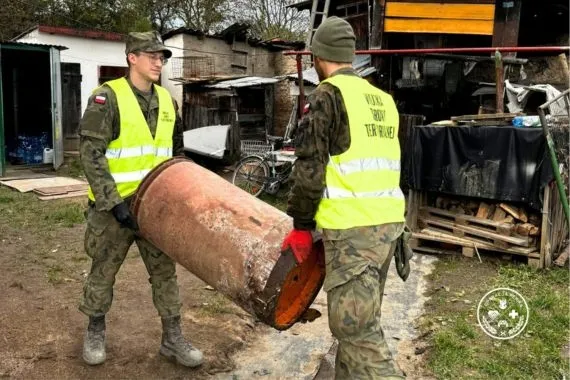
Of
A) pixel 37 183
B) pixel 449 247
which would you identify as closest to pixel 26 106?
pixel 37 183

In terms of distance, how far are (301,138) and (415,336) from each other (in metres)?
2.21

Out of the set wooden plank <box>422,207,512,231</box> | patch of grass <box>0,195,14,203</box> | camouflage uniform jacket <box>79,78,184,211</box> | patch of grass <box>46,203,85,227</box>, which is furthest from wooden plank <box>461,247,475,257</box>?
patch of grass <box>0,195,14,203</box>

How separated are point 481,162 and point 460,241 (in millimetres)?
855

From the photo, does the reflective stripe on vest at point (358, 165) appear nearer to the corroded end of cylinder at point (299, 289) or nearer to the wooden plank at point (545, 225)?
the corroded end of cylinder at point (299, 289)

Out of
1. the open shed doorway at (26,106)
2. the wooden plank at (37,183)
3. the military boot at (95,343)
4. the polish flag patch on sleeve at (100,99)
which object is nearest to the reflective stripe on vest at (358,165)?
the polish flag patch on sleeve at (100,99)

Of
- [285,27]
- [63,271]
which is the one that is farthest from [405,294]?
[285,27]

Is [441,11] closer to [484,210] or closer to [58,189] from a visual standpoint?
[484,210]

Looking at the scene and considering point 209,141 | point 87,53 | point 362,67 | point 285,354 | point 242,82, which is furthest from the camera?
point 87,53

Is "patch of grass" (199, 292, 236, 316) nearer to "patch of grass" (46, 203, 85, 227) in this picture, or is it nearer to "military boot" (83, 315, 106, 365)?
"military boot" (83, 315, 106, 365)

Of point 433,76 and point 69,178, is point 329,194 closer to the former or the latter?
point 433,76

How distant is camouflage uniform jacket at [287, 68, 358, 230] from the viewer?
221cm

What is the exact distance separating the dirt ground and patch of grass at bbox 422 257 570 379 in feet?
4.51

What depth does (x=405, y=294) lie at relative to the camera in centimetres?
472

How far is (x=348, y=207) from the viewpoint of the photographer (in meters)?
2.24
